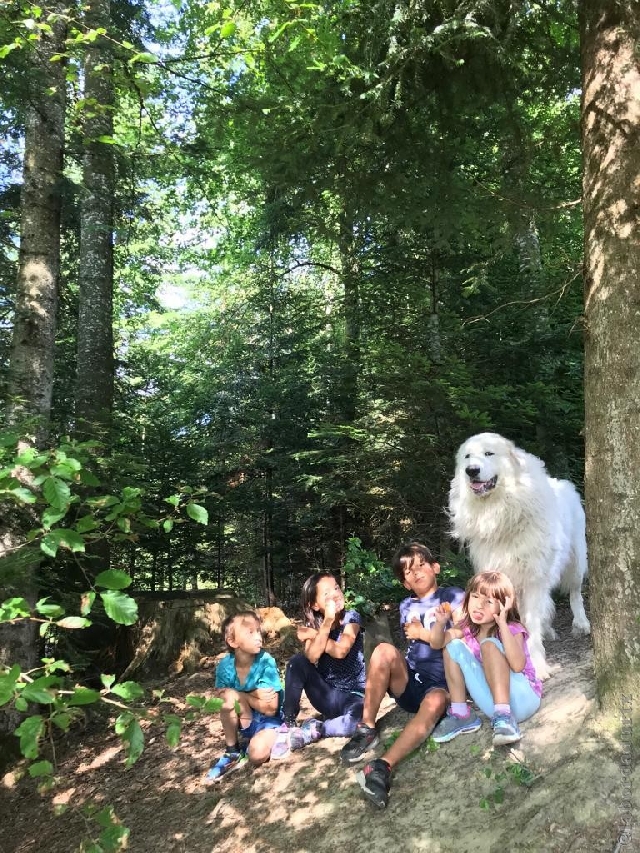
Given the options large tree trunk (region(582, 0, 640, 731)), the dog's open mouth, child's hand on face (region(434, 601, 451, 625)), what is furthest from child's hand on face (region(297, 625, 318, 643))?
large tree trunk (region(582, 0, 640, 731))

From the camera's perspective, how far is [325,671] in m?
4.04

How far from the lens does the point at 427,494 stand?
7180mm

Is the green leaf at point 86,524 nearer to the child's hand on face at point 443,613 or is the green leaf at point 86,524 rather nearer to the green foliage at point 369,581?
the child's hand on face at point 443,613

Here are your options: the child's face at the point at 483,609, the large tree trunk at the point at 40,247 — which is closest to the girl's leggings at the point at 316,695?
the child's face at the point at 483,609

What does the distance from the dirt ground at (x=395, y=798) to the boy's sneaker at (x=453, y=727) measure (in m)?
0.05

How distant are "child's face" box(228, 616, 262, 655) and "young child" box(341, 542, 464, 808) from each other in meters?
0.85

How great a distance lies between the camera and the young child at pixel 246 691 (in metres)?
3.96

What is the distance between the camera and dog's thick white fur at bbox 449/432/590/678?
3.91m

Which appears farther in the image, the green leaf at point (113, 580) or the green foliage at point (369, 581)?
the green foliage at point (369, 581)

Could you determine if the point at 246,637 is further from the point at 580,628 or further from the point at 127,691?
the point at 580,628

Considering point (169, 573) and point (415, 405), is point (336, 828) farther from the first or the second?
point (169, 573)

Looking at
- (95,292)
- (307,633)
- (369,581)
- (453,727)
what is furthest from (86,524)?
(95,292)

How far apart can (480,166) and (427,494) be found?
387 cm

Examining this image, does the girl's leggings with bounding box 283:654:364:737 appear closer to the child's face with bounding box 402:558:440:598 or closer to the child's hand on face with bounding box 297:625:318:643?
the child's hand on face with bounding box 297:625:318:643
